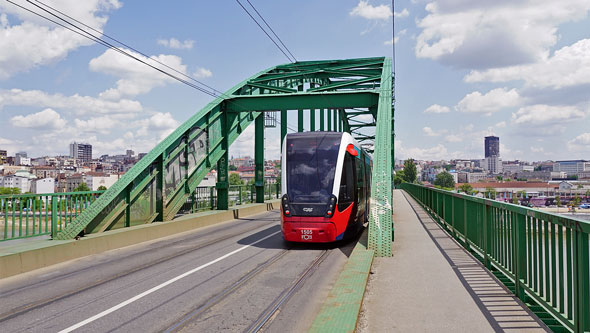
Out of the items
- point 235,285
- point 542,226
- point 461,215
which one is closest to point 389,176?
point 461,215

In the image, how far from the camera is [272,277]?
8047 mm

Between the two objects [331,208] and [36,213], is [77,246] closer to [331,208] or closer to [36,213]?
[36,213]

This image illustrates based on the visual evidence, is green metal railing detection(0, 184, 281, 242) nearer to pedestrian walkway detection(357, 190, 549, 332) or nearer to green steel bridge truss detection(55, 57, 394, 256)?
green steel bridge truss detection(55, 57, 394, 256)

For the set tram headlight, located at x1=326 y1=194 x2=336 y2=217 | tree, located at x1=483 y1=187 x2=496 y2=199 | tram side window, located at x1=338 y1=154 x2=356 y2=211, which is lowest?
tree, located at x1=483 y1=187 x2=496 y2=199

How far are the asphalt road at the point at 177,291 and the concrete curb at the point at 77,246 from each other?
32 centimetres

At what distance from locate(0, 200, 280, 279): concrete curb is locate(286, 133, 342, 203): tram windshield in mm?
5053

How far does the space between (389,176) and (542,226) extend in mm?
7494

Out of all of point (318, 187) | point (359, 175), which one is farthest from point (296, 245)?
point (359, 175)

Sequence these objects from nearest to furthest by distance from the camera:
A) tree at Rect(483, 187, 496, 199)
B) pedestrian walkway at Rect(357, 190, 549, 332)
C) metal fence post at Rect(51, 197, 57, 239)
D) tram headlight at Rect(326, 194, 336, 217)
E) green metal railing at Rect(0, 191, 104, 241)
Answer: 1. pedestrian walkway at Rect(357, 190, 549, 332)
2. green metal railing at Rect(0, 191, 104, 241)
3. metal fence post at Rect(51, 197, 57, 239)
4. tram headlight at Rect(326, 194, 336, 217)
5. tree at Rect(483, 187, 496, 199)

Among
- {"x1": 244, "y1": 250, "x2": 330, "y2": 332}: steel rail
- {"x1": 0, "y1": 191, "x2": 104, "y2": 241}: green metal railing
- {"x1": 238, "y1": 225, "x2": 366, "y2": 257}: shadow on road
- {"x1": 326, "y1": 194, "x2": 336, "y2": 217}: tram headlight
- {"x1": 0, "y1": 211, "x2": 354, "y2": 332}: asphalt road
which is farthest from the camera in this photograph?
{"x1": 238, "y1": 225, "x2": 366, "y2": 257}: shadow on road

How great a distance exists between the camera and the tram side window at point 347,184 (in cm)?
1152

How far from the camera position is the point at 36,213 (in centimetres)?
1038

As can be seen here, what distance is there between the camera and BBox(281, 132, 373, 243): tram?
11.2 meters

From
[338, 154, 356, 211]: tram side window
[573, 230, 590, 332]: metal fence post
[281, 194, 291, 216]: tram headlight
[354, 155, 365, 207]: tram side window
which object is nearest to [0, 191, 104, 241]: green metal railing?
[281, 194, 291, 216]: tram headlight
